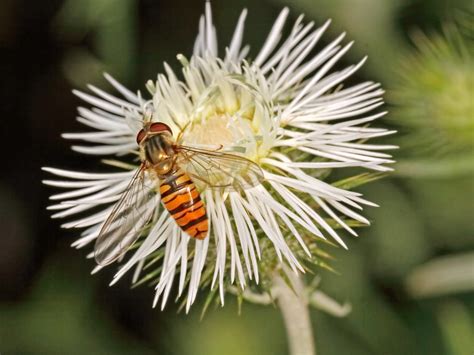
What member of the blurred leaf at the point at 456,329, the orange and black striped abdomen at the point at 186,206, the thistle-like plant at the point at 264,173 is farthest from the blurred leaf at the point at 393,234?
the orange and black striped abdomen at the point at 186,206

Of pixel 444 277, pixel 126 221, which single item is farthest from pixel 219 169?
pixel 444 277

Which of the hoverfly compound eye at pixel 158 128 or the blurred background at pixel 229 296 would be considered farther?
the blurred background at pixel 229 296

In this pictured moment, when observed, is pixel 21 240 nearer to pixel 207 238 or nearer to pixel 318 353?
pixel 318 353

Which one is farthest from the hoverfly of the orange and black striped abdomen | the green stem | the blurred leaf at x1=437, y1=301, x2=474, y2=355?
the blurred leaf at x1=437, y1=301, x2=474, y2=355

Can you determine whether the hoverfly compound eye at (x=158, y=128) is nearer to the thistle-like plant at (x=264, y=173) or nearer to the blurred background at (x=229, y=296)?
the thistle-like plant at (x=264, y=173)

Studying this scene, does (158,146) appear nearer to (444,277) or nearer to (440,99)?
(440,99)

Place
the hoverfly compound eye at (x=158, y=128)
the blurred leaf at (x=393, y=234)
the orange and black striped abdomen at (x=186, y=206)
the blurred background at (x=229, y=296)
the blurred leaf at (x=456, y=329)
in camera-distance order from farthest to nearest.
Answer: the blurred leaf at (x=393, y=234) → the blurred background at (x=229, y=296) → the blurred leaf at (x=456, y=329) → the hoverfly compound eye at (x=158, y=128) → the orange and black striped abdomen at (x=186, y=206)

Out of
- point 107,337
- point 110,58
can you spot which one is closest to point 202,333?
point 107,337

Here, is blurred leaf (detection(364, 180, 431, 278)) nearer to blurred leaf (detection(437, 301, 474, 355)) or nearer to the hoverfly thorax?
blurred leaf (detection(437, 301, 474, 355))
